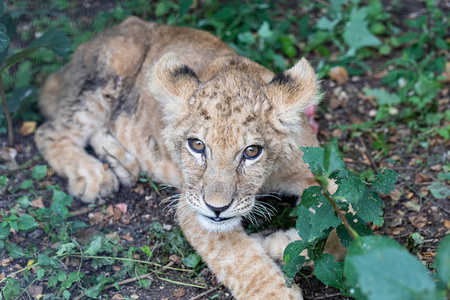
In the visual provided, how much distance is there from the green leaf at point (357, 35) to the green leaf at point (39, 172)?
3108mm

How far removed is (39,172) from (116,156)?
667mm

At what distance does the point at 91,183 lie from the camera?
13.4ft

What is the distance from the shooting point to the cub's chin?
3.07 m

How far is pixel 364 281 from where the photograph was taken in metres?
1.67

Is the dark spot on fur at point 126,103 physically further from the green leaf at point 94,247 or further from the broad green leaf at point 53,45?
the green leaf at point 94,247

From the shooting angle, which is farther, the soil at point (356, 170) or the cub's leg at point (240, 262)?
the soil at point (356, 170)

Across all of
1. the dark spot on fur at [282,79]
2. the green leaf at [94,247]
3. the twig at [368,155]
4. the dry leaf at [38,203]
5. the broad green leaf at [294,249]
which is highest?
the dark spot on fur at [282,79]

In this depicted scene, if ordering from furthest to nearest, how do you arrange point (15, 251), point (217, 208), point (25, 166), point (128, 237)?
1. point (25, 166)
2. point (128, 237)
3. point (15, 251)
4. point (217, 208)

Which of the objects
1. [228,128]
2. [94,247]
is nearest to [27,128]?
[94,247]

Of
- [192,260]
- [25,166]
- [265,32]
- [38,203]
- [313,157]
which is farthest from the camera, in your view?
[265,32]

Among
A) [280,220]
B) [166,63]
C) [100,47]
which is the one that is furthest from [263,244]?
[100,47]

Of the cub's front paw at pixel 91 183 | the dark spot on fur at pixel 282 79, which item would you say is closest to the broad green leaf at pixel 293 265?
the dark spot on fur at pixel 282 79

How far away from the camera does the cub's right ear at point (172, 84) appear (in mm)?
3299

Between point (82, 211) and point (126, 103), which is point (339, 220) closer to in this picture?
point (82, 211)
